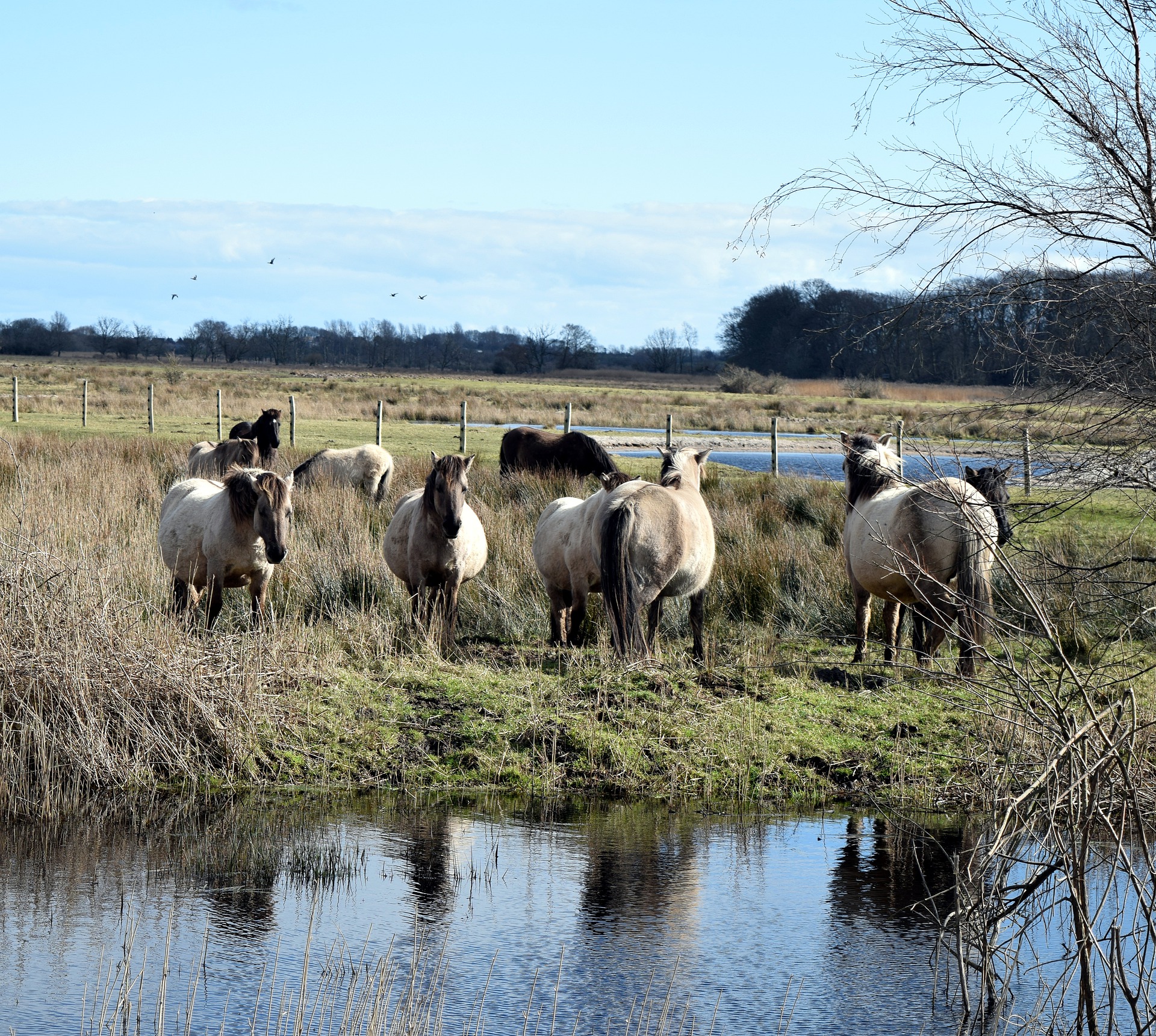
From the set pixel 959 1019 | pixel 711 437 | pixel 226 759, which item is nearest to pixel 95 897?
pixel 226 759

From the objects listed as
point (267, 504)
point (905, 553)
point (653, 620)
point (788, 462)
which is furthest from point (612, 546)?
point (788, 462)

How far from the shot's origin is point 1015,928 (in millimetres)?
5926

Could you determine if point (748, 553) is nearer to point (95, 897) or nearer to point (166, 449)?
point (95, 897)

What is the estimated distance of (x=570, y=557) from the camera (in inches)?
411

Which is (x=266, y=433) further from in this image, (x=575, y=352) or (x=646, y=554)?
(x=575, y=352)

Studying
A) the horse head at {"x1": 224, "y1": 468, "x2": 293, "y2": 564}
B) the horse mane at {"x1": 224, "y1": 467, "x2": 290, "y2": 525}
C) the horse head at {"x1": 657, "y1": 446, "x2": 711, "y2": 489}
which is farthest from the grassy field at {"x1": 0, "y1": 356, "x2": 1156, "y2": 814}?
the horse head at {"x1": 657, "y1": 446, "x2": 711, "y2": 489}

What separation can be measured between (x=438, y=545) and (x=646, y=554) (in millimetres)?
1852

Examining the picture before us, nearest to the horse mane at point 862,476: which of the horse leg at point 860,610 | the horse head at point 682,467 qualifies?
the horse leg at point 860,610

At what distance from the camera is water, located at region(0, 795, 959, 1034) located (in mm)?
4973

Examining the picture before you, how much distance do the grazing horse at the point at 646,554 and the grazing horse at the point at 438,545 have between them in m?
1.28

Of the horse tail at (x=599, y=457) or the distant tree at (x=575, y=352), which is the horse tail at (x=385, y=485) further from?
the distant tree at (x=575, y=352)

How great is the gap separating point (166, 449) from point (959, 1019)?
20.0 metres

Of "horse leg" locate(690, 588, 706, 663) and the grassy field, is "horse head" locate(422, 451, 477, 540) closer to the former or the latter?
the grassy field

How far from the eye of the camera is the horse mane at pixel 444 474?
9.98 m
